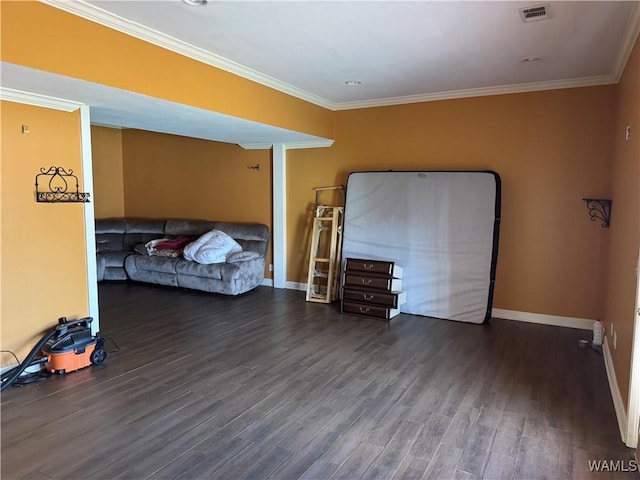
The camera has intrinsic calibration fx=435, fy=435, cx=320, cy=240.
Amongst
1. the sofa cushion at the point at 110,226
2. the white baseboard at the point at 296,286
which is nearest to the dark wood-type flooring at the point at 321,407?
the white baseboard at the point at 296,286

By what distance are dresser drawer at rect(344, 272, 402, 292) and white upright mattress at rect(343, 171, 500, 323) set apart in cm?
23

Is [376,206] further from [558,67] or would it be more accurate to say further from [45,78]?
[45,78]

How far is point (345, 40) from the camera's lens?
3293mm

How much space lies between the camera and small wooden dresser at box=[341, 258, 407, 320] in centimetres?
494

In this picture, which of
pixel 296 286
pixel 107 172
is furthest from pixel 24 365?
pixel 107 172

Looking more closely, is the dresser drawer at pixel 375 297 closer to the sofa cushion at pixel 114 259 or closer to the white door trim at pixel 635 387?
the white door trim at pixel 635 387

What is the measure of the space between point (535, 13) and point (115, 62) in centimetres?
278

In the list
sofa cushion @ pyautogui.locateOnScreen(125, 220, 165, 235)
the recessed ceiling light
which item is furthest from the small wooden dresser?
sofa cushion @ pyautogui.locateOnScreen(125, 220, 165, 235)

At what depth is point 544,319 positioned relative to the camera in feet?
15.7

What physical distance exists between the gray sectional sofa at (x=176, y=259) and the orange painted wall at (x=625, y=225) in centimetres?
418

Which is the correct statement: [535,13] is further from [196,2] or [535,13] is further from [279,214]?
[279,214]

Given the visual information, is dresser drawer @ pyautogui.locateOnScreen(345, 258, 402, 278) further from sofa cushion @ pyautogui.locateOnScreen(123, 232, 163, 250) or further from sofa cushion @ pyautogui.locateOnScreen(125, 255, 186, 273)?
sofa cushion @ pyautogui.locateOnScreen(123, 232, 163, 250)

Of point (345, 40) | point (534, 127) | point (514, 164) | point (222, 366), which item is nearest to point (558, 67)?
point (534, 127)

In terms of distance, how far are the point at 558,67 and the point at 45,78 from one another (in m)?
4.16
